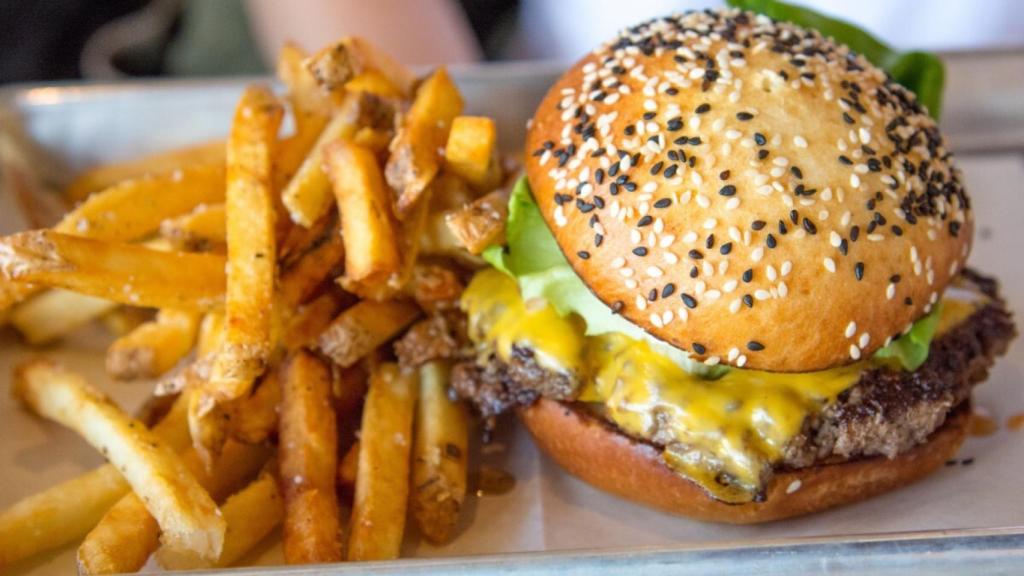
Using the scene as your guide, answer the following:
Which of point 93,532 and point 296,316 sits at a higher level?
point 296,316

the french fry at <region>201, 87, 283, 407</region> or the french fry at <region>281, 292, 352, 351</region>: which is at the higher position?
the french fry at <region>201, 87, 283, 407</region>

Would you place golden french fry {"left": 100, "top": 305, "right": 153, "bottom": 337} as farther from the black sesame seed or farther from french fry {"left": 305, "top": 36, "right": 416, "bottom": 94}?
the black sesame seed

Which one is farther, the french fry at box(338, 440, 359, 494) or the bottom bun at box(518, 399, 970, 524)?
→ the french fry at box(338, 440, 359, 494)

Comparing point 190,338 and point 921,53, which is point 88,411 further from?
point 921,53

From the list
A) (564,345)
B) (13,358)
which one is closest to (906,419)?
(564,345)

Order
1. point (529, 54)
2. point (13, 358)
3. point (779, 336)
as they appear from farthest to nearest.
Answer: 1. point (529, 54)
2. point (13, 358)
3. point (779, 336)

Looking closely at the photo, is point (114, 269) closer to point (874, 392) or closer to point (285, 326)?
point (285, 326)

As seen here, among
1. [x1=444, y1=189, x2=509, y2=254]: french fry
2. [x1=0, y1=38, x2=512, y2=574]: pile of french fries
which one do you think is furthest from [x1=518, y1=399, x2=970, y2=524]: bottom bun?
[x1=444, y1=189, x2=509, y2=254]: french fry
